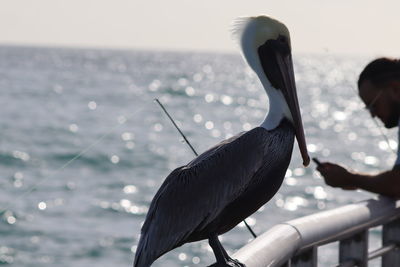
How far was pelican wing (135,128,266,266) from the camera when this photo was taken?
2721 mm

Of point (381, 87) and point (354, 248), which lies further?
point (381, 87)

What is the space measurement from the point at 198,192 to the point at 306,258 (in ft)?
1.40

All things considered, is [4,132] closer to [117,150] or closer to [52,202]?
[117,150]

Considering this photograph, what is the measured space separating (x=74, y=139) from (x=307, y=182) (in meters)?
9.66

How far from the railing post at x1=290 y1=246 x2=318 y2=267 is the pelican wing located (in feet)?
1.03

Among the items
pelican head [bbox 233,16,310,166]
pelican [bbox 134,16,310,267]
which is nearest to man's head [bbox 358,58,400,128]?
pelican head [bbox 233,16,310,166]

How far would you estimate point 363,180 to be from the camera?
341 centimetres

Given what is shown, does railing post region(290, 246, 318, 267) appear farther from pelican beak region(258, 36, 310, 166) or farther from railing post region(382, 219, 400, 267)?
railing post region(382, 219, 400, 267)

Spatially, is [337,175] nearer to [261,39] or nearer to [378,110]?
[378,110]

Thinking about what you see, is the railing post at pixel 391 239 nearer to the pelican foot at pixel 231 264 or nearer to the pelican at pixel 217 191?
the pelican at pixel 217 191

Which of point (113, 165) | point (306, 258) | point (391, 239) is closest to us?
point (306, 258)

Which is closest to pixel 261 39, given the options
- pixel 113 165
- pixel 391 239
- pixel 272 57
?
pixel 272 57

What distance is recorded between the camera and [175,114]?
3806 centimetres

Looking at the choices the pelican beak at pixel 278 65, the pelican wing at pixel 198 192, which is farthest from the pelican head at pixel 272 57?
the pelican wing at pixel 198 192
